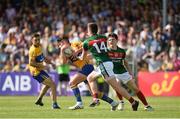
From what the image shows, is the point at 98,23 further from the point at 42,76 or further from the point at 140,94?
the point at 140,94

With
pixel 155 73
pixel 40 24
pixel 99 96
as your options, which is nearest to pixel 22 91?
pixel 40 24

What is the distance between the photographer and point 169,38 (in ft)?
122

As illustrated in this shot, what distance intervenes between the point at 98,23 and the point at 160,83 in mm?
5320

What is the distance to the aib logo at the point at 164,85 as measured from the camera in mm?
34750

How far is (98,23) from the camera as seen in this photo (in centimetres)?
3828

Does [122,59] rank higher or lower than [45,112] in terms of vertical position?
higher

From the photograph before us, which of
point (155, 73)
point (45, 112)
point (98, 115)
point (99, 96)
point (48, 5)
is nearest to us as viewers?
point (98, 115)

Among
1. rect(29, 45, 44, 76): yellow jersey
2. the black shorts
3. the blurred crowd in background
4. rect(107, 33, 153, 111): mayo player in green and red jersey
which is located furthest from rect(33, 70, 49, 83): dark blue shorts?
the black shorts

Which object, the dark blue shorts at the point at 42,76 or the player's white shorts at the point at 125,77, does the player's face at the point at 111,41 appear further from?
the dark blue shorts at the point at 42,76

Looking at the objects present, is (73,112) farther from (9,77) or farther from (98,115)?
(9,77)

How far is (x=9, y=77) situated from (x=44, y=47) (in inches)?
90.2

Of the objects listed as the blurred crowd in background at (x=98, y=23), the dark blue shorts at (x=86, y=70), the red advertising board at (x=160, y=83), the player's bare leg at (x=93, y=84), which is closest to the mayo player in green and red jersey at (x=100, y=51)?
the player's bare leg at (x=93, y=84)

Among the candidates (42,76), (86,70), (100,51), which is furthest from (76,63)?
(100,51)

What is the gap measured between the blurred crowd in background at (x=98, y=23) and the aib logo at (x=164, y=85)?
0.69 metres
